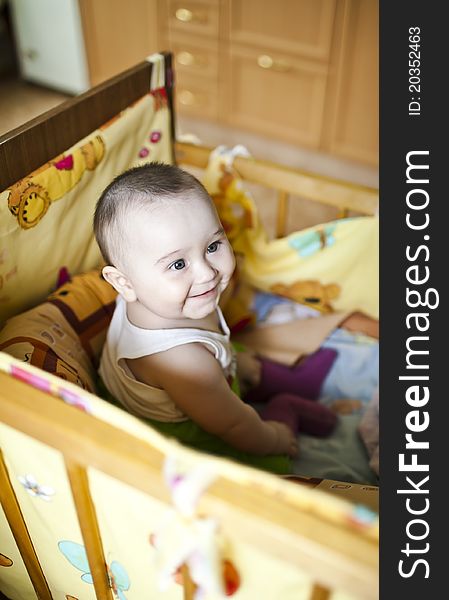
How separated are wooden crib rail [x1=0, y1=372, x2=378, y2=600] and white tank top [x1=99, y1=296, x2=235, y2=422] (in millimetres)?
255

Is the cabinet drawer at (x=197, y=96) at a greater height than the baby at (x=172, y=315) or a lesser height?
lesser

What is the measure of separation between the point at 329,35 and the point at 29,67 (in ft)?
4.96

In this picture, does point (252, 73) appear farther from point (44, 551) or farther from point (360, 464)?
point (44, 551)

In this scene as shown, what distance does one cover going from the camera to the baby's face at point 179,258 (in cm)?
75

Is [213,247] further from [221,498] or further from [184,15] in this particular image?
[184,15]

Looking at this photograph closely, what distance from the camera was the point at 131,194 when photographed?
30.1 inches

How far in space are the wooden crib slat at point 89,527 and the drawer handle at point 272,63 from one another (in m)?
1.95

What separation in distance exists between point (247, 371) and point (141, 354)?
37 centimetres

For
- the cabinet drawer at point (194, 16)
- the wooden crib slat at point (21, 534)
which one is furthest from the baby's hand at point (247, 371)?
the cabinet drawer at point (194, 16)

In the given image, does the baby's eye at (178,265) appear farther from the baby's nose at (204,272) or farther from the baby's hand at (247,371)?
the baby's hand at (247,371)

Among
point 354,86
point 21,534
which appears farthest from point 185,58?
point 21,534

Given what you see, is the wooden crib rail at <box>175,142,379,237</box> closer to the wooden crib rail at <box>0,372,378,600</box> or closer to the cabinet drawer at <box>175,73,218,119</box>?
the wooden crib rail at <box>0,372,378,600</box>

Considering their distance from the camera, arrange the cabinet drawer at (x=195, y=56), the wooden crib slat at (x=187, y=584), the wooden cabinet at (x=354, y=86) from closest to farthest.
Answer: the wooden crib slat at (x=187, y=584), the wooden cabinet at (x=354, y=86), the cabinet drawer at (x=195, y=56)

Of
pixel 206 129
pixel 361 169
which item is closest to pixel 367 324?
pixel 361 169
